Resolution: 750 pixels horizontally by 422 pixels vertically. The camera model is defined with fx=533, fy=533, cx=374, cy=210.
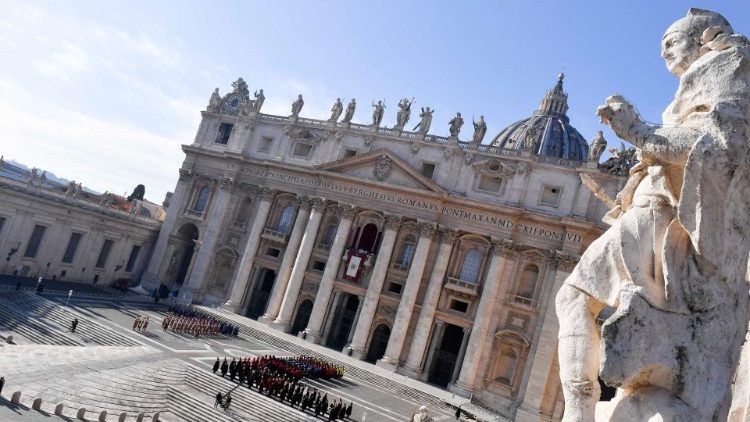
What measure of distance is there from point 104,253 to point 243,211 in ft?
40.7

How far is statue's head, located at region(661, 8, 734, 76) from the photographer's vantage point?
17.4 feet

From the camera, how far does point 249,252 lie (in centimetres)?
4244

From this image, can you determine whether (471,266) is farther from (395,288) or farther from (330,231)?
(330,231)

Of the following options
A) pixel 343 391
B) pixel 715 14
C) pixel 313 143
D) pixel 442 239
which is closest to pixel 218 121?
pixel 313 143

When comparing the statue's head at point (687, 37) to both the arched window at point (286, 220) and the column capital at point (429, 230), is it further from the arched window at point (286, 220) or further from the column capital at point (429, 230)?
the arched window at point (286, 220)

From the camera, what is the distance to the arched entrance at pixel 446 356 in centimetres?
3578

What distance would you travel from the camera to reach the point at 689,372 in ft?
14.5

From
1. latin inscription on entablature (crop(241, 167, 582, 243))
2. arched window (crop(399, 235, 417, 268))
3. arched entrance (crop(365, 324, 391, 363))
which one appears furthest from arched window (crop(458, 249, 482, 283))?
arched entrance (crop(365, 324, 391, 363))

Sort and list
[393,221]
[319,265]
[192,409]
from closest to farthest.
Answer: [192,409] → [393,221] → [319,265]

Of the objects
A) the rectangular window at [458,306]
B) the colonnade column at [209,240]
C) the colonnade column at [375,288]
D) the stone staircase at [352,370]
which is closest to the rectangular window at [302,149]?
the colonnade column at [209,240]

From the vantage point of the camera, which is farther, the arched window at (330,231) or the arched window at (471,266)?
the arched window at (330,231)

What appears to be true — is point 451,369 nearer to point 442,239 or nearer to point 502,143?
point 442,239

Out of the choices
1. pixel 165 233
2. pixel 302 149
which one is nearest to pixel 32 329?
pixel 165 233

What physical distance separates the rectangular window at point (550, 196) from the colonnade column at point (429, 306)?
620cm
